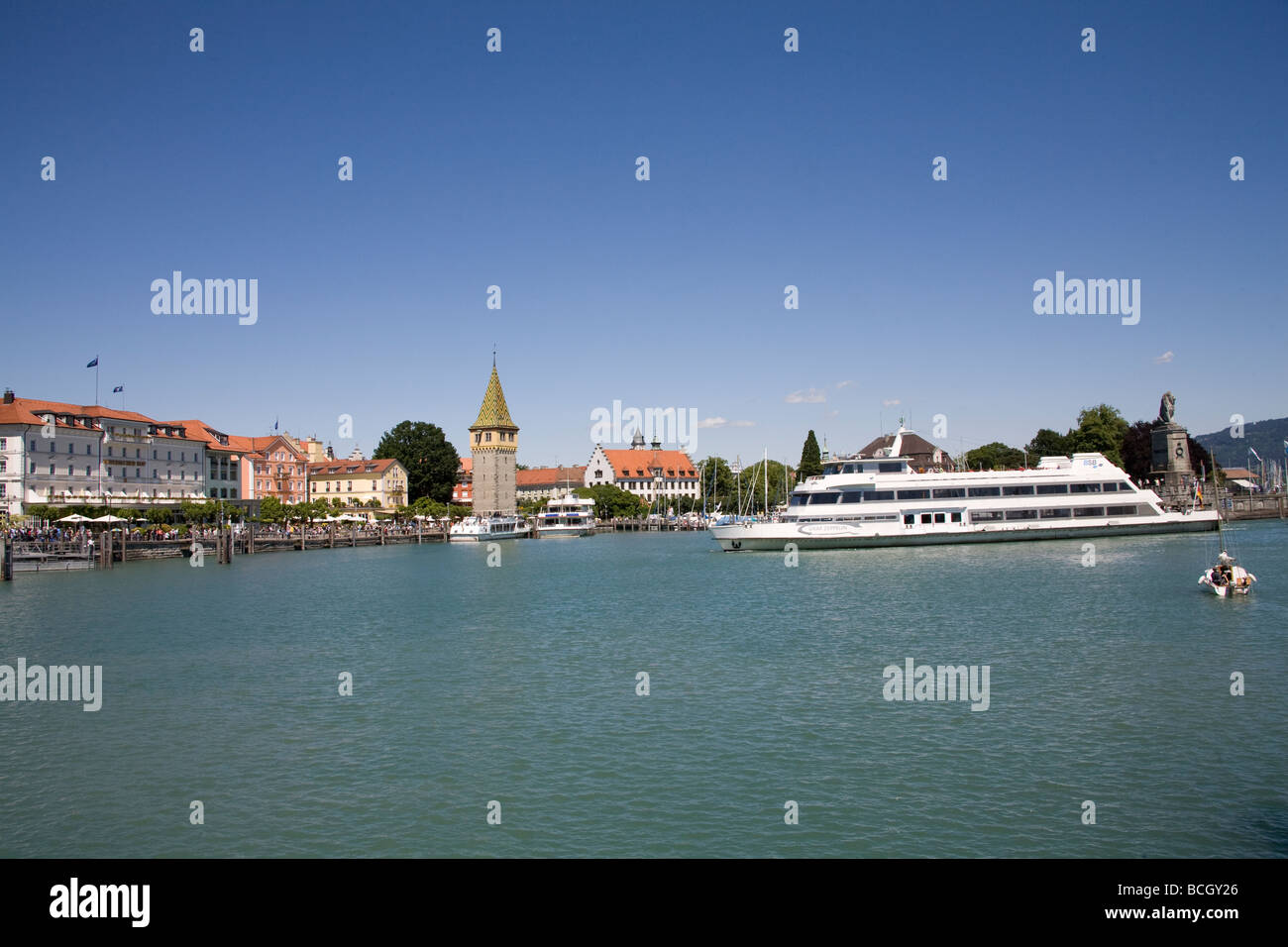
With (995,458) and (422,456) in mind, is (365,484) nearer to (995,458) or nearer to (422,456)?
(422,456)

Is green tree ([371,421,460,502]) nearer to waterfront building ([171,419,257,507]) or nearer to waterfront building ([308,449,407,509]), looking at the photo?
waterfront building ([308,449,407,509])

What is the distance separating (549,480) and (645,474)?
65.0ft

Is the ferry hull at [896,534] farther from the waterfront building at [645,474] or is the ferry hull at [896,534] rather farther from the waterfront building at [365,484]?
the waterfront building at [645,474]

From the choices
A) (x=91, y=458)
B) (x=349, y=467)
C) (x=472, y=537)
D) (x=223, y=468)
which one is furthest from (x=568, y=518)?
(x=91, y=458)

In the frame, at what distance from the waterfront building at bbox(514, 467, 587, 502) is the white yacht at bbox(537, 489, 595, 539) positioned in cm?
3668

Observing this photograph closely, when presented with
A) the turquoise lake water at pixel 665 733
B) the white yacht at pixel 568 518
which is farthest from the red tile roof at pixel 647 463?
the turquoise lake water at pixel 665 733

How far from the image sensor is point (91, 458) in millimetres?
78312

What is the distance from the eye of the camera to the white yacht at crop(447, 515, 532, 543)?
352 ft

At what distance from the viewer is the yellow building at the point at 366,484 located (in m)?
122

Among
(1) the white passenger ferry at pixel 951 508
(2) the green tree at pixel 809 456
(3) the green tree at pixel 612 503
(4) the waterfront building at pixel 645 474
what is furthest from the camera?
(4) the waterfront building at pixel 645 474

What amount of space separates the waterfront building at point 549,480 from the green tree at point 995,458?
73084 mm

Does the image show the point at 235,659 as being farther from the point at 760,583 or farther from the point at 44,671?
the point at 760,583

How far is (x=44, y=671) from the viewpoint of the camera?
23.5 m

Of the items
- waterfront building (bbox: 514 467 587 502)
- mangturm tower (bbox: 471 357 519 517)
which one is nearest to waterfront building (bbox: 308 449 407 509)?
mangturm tower (bbox: 471 357 519 517)
